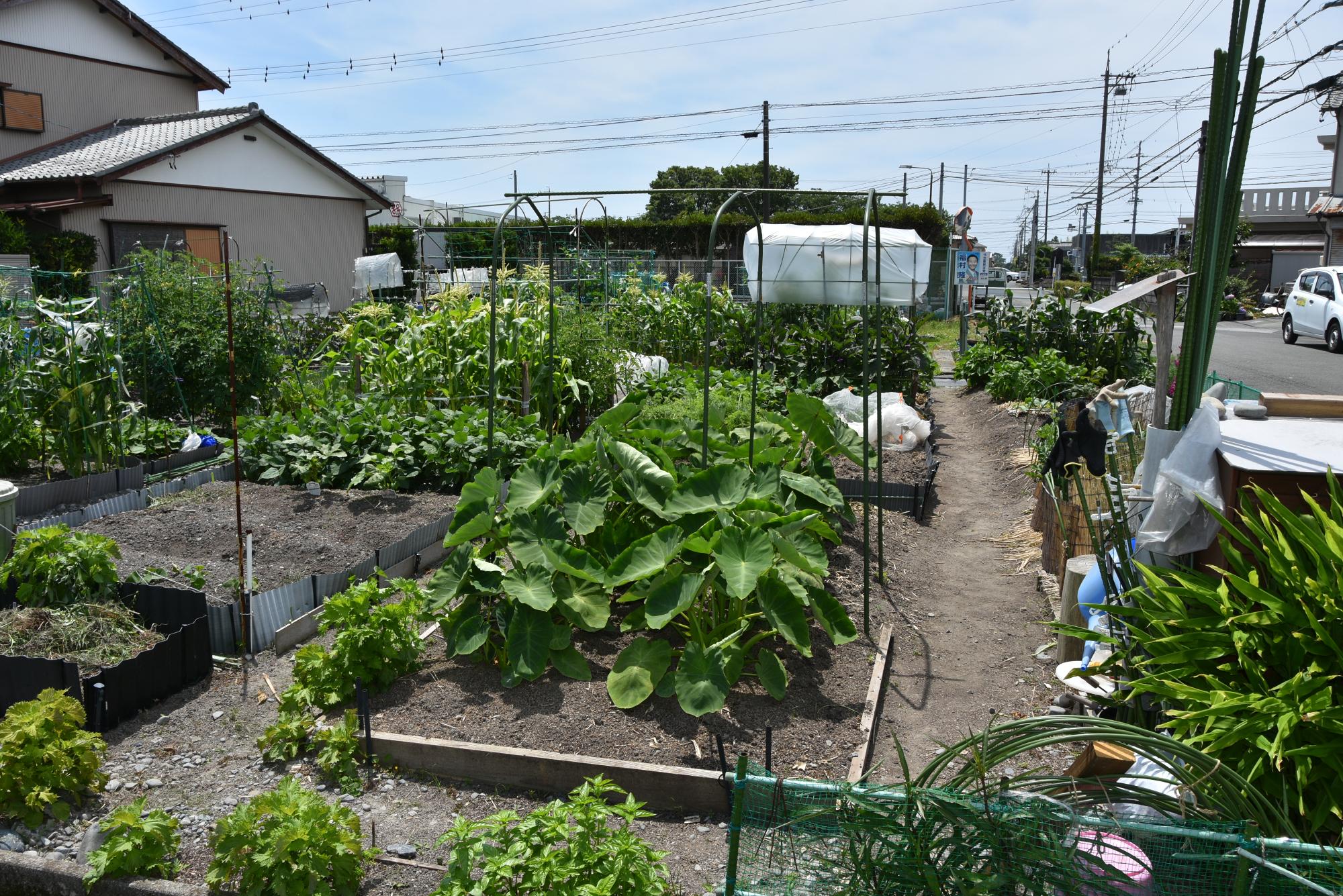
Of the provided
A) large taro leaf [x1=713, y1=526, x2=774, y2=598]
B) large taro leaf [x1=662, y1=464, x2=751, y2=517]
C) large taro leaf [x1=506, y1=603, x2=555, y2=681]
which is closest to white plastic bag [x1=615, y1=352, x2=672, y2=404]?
large taro leaf [x1=662, y1=464, x2=751, y2=517]

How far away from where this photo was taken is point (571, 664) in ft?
14.5

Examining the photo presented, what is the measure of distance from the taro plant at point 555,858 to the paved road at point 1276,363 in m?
11.2

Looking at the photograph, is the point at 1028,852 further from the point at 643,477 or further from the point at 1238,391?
the point at 1238,391

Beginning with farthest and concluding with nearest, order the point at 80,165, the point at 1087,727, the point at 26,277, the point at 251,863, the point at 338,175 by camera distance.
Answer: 1. the point at 338,175
2. the point at 80,165
3. the point at 26,277
4. the point at 251,863
5. the point at 1087,727

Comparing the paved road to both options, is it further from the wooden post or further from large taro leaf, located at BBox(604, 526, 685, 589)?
large taro leaf, located at BBox(604, 526, 685, 589)

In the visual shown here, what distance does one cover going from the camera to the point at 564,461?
5.24 meters

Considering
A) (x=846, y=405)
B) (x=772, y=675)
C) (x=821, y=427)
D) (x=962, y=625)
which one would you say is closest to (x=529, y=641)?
(x=772, y=675)

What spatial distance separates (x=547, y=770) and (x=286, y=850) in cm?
113

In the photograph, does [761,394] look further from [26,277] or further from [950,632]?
[26,277]

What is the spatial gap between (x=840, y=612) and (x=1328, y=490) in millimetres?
2073

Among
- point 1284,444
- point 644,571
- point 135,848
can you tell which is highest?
point 1284,444

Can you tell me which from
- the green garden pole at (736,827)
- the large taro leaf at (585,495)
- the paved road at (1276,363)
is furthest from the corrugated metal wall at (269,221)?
the paved road at (1276,363)

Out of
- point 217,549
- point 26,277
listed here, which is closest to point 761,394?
point 217,549

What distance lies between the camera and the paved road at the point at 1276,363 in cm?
1383
